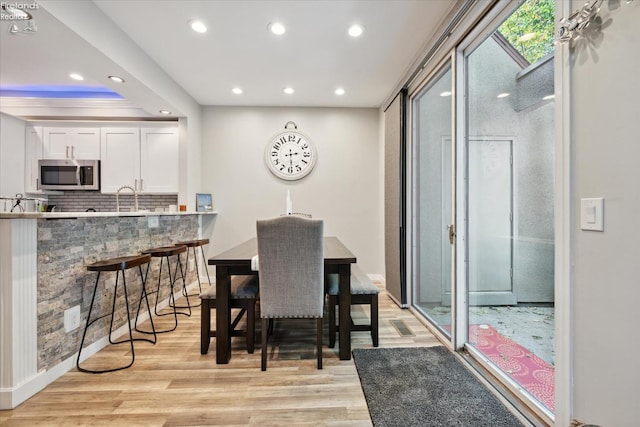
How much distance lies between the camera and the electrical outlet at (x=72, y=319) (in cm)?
184

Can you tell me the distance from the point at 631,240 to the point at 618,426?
0.67 m

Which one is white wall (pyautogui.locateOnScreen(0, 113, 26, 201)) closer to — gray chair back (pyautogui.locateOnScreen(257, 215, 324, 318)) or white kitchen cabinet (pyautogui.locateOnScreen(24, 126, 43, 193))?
white kitchen cabinet (pyautogui.locateOnScreen(24, 126, 43, 193))

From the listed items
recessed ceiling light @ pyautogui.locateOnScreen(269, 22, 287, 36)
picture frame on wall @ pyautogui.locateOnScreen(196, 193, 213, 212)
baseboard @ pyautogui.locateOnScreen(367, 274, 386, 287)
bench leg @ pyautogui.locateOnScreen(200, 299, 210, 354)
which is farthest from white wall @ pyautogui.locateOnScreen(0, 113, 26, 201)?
baseboard @ pyautogui.locateOnScreen(367, 274, 386, 287)

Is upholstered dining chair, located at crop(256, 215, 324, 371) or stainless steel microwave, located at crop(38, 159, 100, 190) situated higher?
stainless steel microwave, located at crop(38, 159, 100, 190)

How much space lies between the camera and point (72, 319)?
6.18ft

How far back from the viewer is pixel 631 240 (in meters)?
0.92

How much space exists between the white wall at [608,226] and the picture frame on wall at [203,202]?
3.89m

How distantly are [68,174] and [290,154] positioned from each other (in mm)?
3002

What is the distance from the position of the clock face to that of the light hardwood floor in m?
2.47

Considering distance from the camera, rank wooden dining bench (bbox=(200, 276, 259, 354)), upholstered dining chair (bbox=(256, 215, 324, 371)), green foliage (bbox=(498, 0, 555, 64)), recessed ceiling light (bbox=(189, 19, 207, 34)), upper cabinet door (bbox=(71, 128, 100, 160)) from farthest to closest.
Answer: upper cabinet door (bbox=(71, 128, 100, 160)) → recessed ceiling light (bbox=(189, 19, 207, 34)) → wooden dining bench (bbox=(200, 276, 259, 354)) → upholstered dining chair (bbox=(256, 215, 324, 371)) → green foliage (bbox=(498, 0, 555, 64))

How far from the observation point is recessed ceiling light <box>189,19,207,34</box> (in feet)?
7.43

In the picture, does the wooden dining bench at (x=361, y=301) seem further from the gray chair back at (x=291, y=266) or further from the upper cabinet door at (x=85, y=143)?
the upper cabinet door at (x=85, y=143)

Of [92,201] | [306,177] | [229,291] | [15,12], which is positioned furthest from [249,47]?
[92,201]

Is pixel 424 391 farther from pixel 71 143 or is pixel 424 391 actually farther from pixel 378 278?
pixel 71 143
